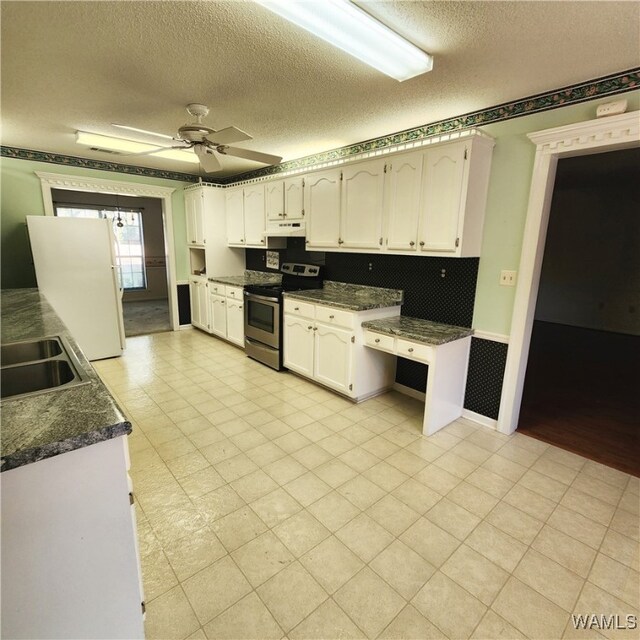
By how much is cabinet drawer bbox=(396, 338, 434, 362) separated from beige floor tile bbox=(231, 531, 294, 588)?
1565 millimetres

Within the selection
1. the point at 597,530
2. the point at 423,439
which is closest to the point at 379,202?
the point at 423,439

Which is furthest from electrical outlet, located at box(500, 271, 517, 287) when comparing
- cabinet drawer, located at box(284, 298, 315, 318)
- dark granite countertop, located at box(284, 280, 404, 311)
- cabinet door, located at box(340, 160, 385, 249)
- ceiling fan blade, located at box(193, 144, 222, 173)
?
ceiling fan blade, located at box(193, 144, 222, 173)

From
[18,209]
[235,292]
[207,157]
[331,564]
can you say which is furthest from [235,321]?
[331,564]

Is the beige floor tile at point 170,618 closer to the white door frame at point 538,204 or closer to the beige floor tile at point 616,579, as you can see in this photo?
the beige floor tile at point 616,579

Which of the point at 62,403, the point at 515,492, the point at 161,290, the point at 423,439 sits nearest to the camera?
the point at 62,403

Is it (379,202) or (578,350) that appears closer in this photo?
(379,202)

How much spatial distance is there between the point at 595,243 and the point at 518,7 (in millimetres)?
5947

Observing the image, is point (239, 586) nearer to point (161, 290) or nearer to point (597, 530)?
point (597, 530)

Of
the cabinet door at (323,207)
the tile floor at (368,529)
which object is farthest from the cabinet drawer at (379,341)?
the cabinet door at (323,207)

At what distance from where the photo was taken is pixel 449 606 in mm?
1439

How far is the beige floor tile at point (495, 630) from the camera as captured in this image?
1329 mm

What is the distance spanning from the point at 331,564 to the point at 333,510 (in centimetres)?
34

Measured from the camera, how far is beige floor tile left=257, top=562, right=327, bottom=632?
139cm

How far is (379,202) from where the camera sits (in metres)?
3.04
